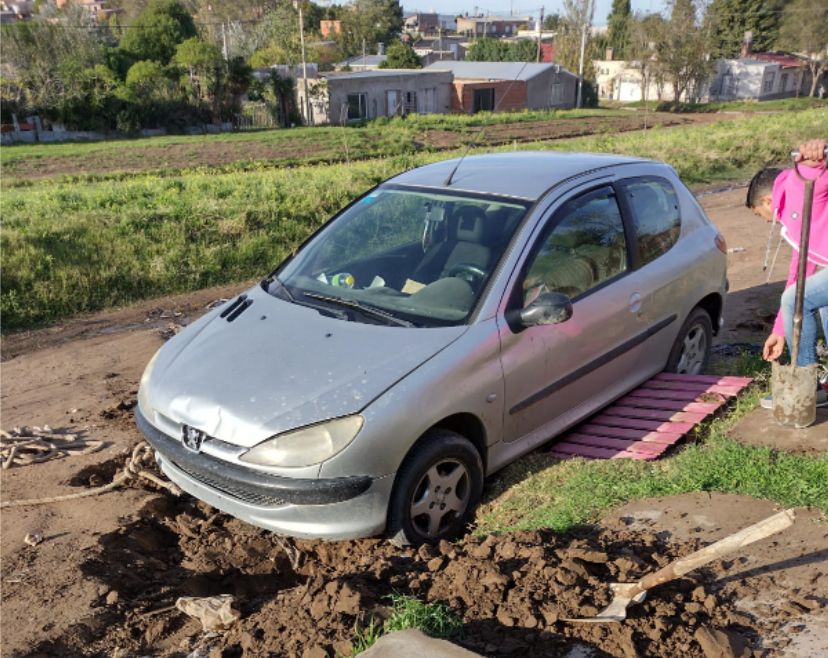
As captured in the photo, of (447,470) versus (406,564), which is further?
(447,470)

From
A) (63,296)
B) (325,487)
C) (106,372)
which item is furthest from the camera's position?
(63,296)

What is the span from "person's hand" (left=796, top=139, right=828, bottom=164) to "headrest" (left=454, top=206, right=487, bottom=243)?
73.6 inches

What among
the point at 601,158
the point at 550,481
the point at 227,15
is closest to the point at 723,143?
the point at 601,158

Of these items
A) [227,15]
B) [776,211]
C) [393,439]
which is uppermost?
[227,15]

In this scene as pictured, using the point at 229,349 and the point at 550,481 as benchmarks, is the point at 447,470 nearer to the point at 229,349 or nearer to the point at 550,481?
the point at 550,481

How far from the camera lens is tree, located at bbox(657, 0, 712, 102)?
200ft

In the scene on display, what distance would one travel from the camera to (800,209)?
454 centimetres

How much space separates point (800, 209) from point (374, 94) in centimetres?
4921

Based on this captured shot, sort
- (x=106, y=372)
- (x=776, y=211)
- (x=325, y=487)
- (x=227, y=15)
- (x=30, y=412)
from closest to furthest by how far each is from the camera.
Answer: (x=325, y=487) < (x=776, y=211) < (x=30, y=412) < (x=106, y=372) < (x=227, y=15)

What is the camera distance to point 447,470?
12.7ft

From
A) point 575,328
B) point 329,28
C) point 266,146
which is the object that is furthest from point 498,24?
point 575,328

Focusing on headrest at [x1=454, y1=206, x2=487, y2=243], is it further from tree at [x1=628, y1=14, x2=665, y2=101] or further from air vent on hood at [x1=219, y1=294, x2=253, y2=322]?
tree at [x1=628, y1=14, x2=665, y2=101]

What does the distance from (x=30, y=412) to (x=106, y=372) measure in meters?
0.90

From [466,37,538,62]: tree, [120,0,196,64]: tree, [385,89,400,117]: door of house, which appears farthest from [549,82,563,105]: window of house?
[120,0,196,64]: tree
